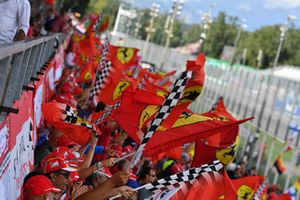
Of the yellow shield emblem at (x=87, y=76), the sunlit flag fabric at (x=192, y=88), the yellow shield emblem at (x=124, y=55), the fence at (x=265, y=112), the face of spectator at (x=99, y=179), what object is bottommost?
the fence at (x=265, y=112)

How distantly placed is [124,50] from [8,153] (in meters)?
10.5

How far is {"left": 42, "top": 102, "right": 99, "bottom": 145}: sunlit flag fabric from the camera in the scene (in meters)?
6.39

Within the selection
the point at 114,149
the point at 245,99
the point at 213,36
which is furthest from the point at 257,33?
the point at 114,149

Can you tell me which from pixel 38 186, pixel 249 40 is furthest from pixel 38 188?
pixel 249 40

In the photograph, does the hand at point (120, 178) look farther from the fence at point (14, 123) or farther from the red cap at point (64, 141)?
the red cap at point (64, 141)

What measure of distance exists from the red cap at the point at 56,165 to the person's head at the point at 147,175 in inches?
111

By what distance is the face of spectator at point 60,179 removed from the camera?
510 cm

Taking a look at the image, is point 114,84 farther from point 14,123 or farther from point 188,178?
point 14,123

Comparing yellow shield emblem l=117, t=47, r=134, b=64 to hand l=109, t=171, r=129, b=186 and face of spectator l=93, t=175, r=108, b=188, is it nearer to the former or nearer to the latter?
face of spectator l=93, t=175, r=108, b=188

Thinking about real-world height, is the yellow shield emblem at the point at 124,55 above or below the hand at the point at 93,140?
above

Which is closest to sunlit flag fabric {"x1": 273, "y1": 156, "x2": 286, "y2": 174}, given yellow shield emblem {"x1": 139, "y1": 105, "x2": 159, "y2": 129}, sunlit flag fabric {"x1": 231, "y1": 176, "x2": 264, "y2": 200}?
sunlit flag fabric {"x1": 231, "y1": 176, "x2": 264, "y2": 200}

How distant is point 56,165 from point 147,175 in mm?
3043

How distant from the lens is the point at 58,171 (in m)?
5.16

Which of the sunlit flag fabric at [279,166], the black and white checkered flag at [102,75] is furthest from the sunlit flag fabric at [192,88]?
the sunlit flag fabric at [279,166]
